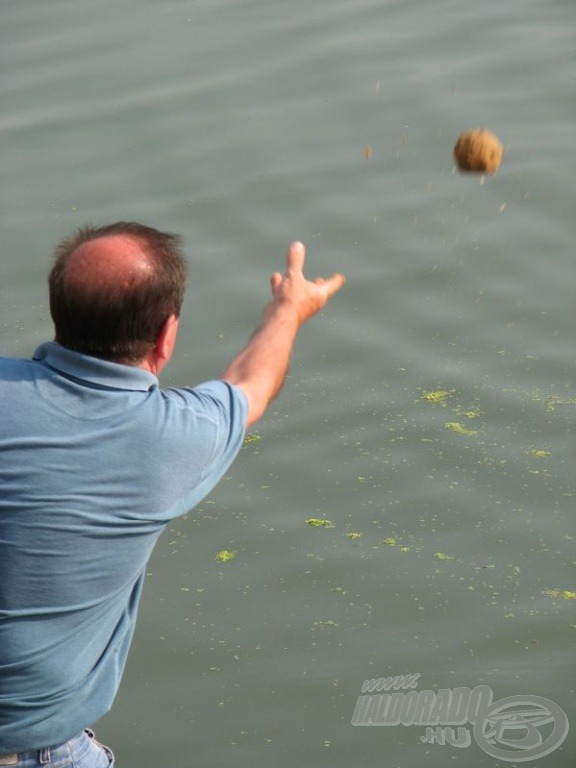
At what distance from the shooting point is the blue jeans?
2.57m

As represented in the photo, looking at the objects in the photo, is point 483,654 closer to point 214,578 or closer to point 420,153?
point 214,578

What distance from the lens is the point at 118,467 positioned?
244 cm

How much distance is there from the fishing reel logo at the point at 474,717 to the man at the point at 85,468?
1458mm

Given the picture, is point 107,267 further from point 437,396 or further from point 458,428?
point 437,396

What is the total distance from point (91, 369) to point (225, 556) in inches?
82.7

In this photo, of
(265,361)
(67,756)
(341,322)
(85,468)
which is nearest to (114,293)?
(85,468)

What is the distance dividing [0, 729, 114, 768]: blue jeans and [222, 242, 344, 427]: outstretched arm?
0.73m

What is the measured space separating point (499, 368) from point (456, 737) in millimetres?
1801

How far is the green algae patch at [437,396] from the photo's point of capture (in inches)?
200

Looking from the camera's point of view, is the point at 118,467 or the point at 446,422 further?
the point at 446,422

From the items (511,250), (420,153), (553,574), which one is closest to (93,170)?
(420,153)

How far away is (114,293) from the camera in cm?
247

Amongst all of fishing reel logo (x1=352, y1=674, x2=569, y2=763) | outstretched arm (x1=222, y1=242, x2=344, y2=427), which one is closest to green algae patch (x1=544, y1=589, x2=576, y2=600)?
fishing reel logo (x1=352, y1=674, x2=569, y2=763)

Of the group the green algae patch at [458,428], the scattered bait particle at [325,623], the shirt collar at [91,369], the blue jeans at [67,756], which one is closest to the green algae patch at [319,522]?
the scattered bait particle at [325,623]
